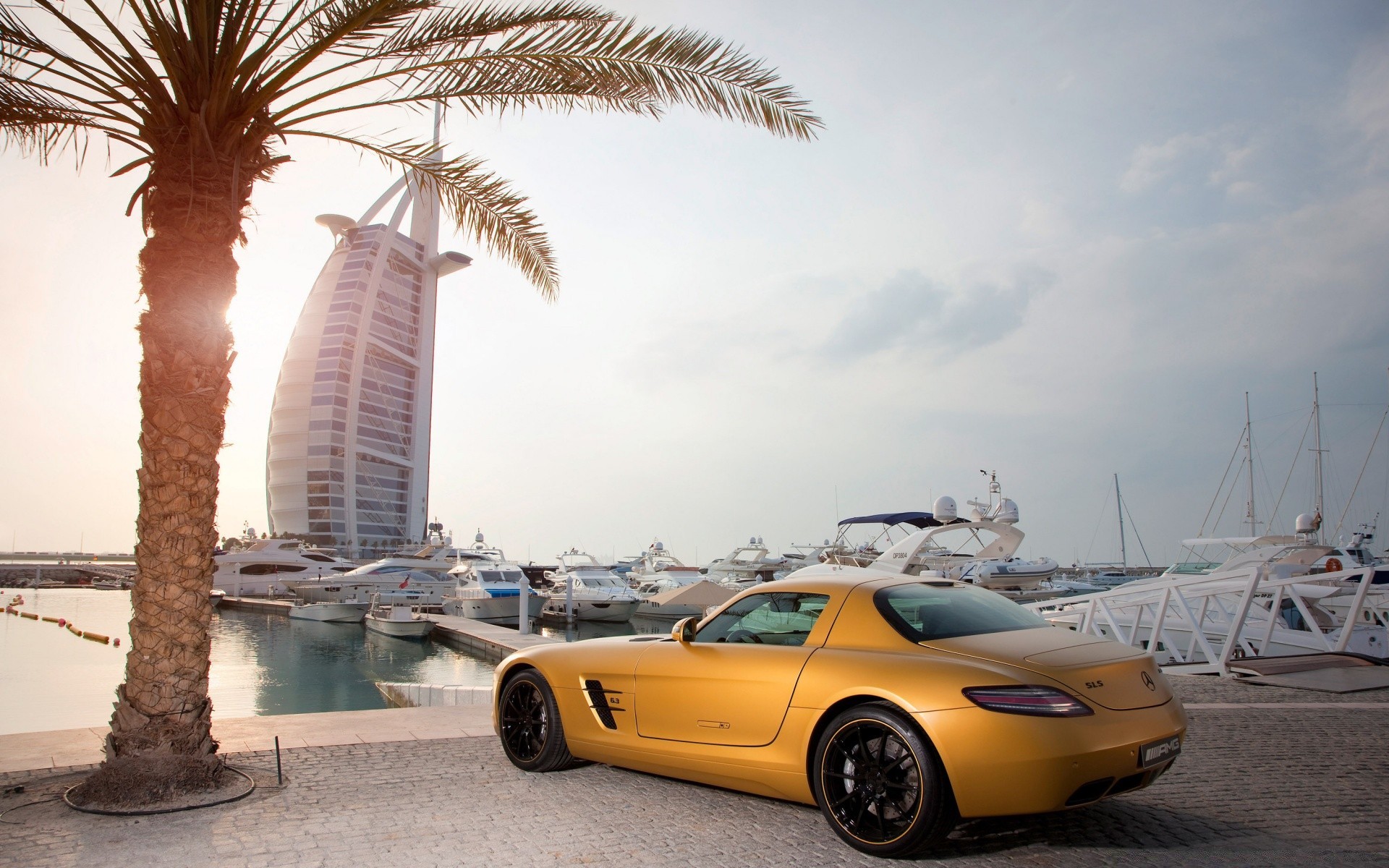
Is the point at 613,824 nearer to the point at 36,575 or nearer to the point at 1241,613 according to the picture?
the point at 1241,613

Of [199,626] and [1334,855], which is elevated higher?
[199,626]

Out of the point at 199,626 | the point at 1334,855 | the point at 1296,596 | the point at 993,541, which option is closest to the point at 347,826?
the point at 199,626

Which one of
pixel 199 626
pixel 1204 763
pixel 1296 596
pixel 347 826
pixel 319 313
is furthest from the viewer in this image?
pixel 319 313

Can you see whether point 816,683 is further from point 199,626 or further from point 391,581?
point 391,581

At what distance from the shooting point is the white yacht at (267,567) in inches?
2034

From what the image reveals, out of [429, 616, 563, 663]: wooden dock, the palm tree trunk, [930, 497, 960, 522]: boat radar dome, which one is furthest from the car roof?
[930, 497, 960, 522]: boat radar dome

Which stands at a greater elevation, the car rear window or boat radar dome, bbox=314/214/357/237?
boat radar dome, bbox=314/214/357/237

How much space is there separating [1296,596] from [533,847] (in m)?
14.0

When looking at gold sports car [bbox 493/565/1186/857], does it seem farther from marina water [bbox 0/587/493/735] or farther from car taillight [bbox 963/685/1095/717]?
marina water [bbox 0/587/493/735]

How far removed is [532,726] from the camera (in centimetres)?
600

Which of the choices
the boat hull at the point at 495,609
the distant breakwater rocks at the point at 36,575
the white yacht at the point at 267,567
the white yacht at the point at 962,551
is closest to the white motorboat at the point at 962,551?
the white yacht at the point at 962,551

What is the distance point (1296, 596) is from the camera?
45.2 feet

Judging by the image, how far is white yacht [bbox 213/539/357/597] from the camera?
5166 cm

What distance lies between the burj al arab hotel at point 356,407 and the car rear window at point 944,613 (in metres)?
83.2
